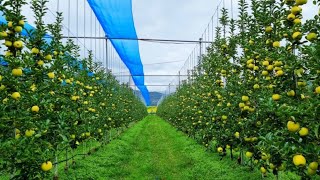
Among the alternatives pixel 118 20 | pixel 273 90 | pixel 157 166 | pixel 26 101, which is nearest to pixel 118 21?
pixel 118 20

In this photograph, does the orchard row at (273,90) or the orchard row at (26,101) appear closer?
the orchard row at (273,90)

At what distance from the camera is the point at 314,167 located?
311 cm

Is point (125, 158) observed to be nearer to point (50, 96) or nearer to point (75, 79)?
point (75, 79)

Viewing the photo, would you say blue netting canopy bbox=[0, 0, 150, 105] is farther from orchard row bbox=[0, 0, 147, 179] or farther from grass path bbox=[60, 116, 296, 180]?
grass path bbox=[60, 116, 296, 180]

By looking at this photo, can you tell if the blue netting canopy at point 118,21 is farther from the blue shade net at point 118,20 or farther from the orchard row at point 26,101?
the orchard row at point 26,101

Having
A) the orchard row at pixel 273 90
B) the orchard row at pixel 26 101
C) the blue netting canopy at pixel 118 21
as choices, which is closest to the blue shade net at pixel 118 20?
the blue netting canopy at pixel 118 21

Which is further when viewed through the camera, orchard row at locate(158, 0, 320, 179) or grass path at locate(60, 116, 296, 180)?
grass path at locate(60, 116, 296, 180)

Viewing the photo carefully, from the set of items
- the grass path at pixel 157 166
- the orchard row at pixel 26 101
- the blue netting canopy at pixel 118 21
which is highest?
the blue netting canopy at pixel 118 21

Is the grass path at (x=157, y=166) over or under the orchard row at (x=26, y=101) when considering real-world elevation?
under

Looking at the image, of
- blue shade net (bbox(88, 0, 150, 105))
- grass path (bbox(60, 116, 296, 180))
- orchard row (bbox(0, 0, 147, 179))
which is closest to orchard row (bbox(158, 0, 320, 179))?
grass path (bbox(60, 116, 296, 180))

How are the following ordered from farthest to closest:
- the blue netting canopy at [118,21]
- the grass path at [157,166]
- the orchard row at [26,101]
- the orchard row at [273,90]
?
the blue netting canopy at [118,21], the grass path at [157,166], the orchard row at [26,101], the orchard row at [273,90]

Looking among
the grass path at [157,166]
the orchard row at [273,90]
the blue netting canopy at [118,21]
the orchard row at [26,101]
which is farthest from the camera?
the blue netting canopy at [118,21]

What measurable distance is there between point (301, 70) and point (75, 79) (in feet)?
17.4

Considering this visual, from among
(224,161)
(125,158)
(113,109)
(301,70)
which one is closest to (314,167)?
(301,70)
